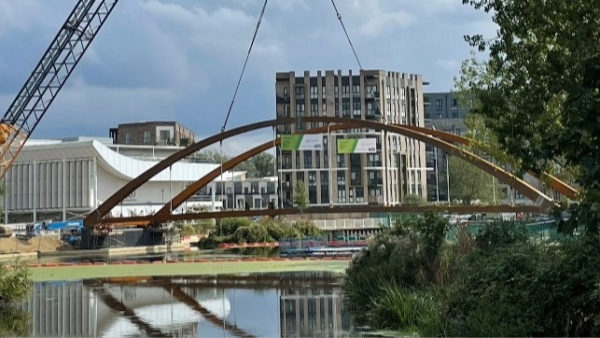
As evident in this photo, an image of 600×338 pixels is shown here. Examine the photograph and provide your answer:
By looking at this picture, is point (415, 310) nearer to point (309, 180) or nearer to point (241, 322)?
point (241, 322)

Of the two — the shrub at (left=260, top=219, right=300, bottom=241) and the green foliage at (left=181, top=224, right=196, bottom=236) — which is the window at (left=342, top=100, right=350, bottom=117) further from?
the shrub at (left=260, top=219, right=300, bottom=241)

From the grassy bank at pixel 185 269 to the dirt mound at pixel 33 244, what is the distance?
83.4 feet

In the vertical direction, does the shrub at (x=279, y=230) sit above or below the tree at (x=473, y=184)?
below

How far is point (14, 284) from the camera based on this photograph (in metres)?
22.1

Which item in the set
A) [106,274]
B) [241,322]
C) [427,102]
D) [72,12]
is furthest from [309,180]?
[241,322]

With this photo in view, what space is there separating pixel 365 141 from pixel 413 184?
→ 38112 mm

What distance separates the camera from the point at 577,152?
961 cm

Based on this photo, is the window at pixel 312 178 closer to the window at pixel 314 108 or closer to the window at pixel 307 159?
the window at pixel 307 159

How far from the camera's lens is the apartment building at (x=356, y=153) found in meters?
129

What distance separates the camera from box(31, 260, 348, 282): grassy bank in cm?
3769

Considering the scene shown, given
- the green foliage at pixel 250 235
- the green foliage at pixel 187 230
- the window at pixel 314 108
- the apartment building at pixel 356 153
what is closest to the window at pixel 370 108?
the apartment building at pixel 356 153

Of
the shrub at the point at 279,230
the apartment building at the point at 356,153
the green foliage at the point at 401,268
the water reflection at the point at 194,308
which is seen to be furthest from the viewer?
the apartment building at the point at 356,153

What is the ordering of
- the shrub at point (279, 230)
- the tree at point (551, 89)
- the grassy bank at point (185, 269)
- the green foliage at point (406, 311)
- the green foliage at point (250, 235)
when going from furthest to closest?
the shrub at point (279, 230), the green foliage at point (250, 235), the grassy bank at point (185, 269), the green foliage at point (406, 311), the tree at point (551, 89)

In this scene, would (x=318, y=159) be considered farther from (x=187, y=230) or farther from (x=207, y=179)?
(x=207, y=179)
